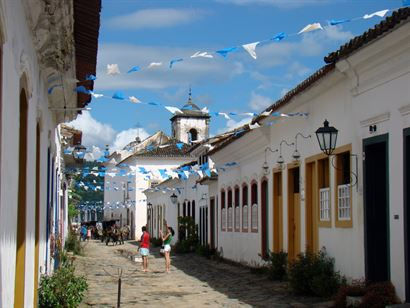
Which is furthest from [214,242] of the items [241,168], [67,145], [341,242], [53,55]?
[53,55]

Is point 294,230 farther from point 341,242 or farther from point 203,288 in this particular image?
point 341,242

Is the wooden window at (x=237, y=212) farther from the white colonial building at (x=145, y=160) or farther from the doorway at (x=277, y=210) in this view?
the white colonial building at (x=145, y=160)

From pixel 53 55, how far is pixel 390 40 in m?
4.52

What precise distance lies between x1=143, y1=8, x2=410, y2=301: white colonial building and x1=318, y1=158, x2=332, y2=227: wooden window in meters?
0.02

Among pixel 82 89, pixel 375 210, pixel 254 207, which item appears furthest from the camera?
pixel 254 207

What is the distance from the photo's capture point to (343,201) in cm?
1351

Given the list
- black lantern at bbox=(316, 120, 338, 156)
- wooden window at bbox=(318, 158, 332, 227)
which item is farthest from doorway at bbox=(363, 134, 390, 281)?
wooden window at bbox=(318, 158, 332, 227)

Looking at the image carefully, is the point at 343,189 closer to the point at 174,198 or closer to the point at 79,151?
the point at 79,151

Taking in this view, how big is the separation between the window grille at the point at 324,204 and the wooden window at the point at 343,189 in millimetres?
637

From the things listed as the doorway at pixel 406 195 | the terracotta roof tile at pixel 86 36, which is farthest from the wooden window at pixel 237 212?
the doorway at pixel 406 195

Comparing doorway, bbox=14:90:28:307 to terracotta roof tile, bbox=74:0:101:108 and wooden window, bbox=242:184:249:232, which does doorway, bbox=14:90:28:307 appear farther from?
wooden window, bbox=242:184:249:232

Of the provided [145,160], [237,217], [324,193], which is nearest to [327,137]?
[324,193]

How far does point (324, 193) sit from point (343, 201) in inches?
49.3

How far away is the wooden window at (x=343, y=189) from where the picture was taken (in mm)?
13195
